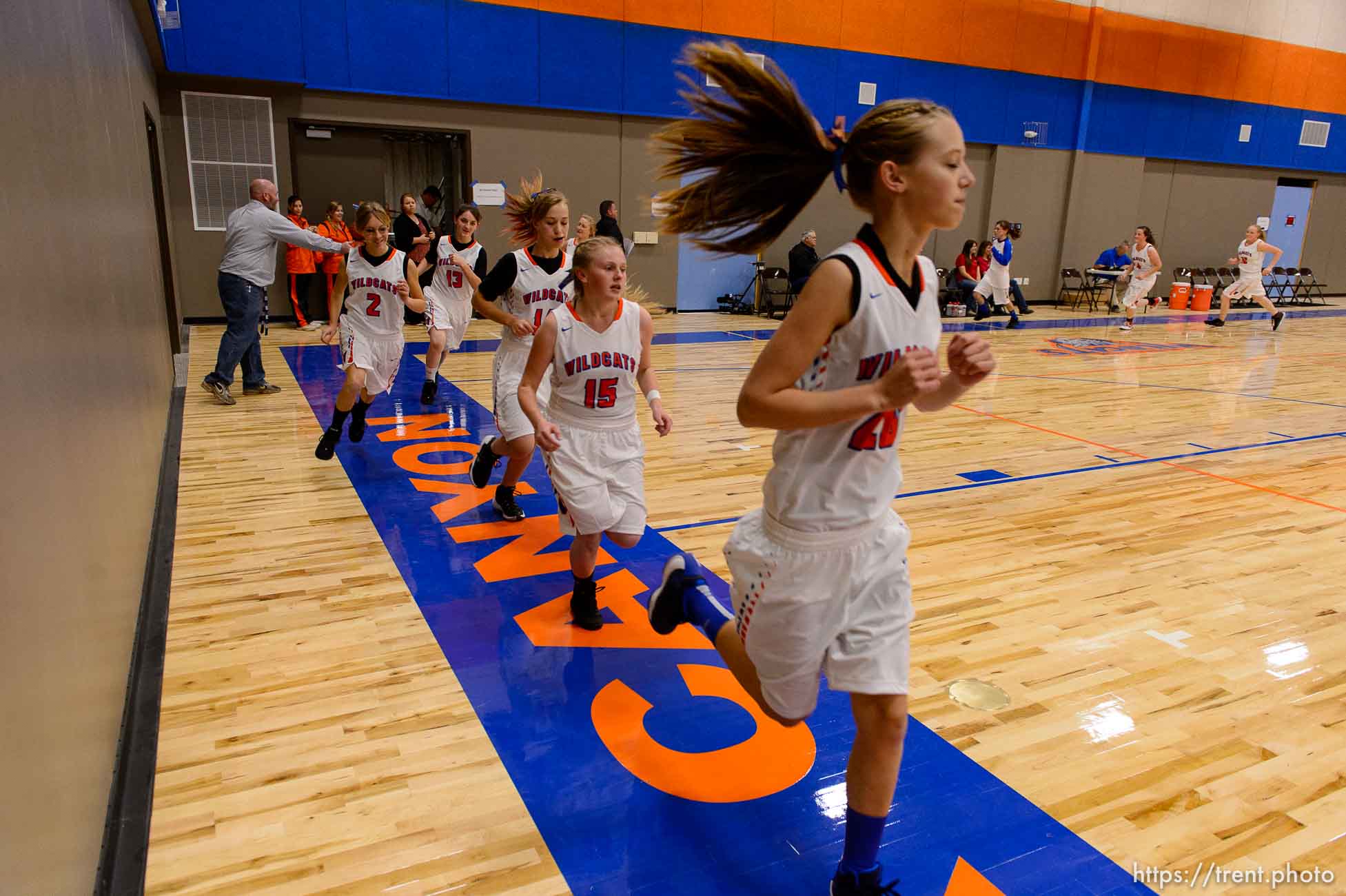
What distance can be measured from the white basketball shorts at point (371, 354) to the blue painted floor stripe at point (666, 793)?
1955mm

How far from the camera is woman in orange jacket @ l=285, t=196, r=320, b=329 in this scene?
39.9 feet

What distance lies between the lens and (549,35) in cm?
1341

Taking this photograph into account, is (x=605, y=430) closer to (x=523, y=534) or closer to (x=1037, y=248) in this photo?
(x=523, y=534)

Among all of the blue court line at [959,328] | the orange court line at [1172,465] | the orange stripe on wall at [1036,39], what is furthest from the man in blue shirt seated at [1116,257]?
the orange court line at [1172,465]

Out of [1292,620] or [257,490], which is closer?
[1292,620]

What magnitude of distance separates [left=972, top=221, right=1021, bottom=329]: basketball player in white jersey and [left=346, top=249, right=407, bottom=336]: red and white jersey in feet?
39.2

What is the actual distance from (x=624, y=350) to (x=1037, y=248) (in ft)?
57.6

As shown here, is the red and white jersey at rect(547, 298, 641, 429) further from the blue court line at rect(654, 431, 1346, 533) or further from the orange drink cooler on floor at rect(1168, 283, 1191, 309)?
the orange drink cooler on floor at rect(1168, 283, 1191, 309)

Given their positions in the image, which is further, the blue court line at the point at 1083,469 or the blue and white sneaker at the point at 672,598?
the blue court line at the point at 1083,469

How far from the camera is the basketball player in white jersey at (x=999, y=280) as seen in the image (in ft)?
49.5

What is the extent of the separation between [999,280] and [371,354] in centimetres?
1302

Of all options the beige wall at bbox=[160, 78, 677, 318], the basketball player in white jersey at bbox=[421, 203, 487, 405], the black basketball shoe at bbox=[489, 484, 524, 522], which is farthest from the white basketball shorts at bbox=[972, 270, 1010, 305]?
the black basketball shoe at bbox=[489, 484, 524, 522]

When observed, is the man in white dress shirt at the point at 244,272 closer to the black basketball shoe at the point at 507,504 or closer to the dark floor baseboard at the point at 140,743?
the dark floor baseboard at the point at 140,743

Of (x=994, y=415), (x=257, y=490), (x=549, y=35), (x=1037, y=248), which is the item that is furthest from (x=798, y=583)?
(x=1037, y=248)
